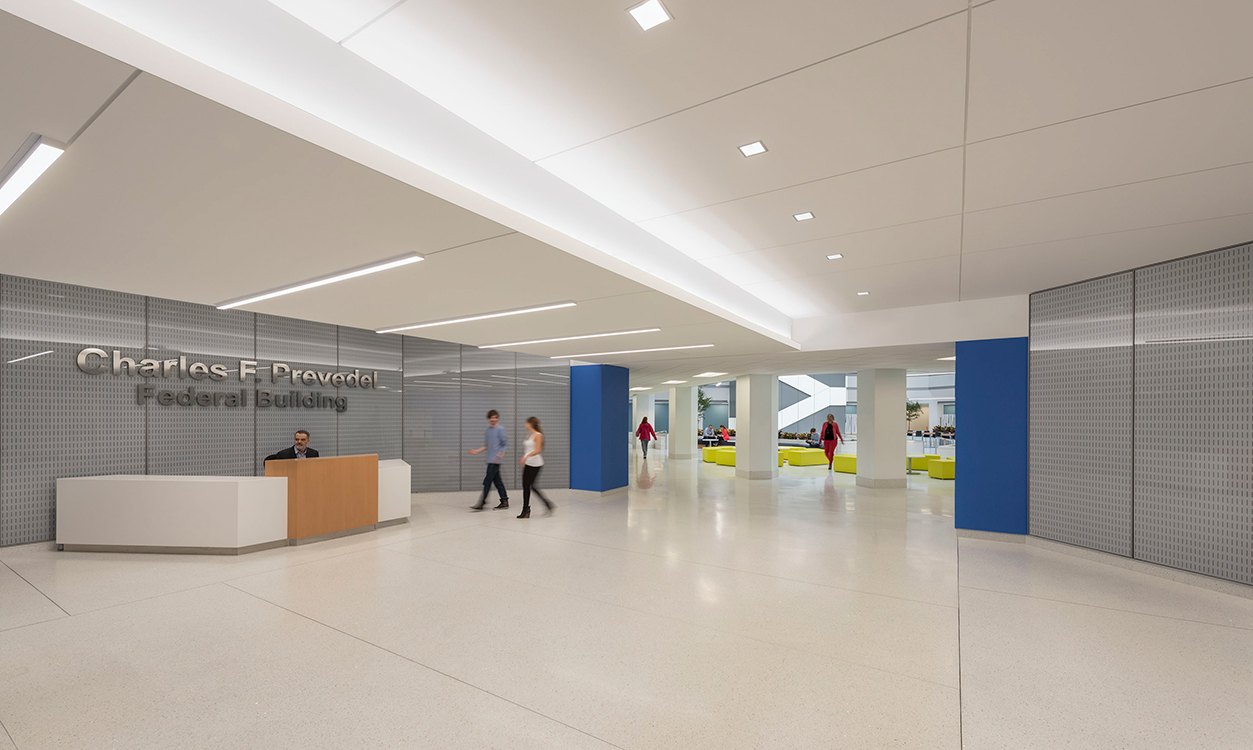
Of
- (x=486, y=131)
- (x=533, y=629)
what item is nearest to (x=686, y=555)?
(x=533, y=629)

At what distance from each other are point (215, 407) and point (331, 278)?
18.2 ft

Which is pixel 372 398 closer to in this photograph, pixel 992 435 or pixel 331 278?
pixel 331 278

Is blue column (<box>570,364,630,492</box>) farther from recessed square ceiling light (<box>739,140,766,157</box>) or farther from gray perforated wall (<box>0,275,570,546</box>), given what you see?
recessed square ceiling light (<box>739,140,766,157</box>)

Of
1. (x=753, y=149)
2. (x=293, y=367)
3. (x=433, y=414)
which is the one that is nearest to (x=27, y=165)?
(x=753, y=149)

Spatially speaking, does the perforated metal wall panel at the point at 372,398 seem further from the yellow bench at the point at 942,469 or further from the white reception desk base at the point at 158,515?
the yellow bench at the point at 942,469

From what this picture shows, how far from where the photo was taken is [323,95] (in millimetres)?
2637

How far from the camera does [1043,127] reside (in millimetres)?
3352

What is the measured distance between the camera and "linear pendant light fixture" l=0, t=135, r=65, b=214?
101 inches

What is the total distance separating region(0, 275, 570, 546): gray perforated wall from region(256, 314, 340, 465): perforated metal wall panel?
0.02 meters

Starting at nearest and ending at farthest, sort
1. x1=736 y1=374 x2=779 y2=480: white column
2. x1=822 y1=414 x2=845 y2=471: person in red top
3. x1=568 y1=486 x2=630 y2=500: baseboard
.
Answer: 1. x1=568 y1=486 x2=630 y2=500: baseboard
2. x1=736 y1=374 x2=779 y2=480: white column
3. x1=822 y1=414 x2=845 y2=471: person in red top

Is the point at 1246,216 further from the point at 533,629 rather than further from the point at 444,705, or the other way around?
the point at 444,705

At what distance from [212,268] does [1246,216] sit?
8682mm

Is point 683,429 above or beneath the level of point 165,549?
above

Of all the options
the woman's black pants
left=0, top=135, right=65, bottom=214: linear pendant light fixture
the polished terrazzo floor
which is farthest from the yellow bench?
left=0, top=135, right=65, bottom=214: linear pendant light fixture
